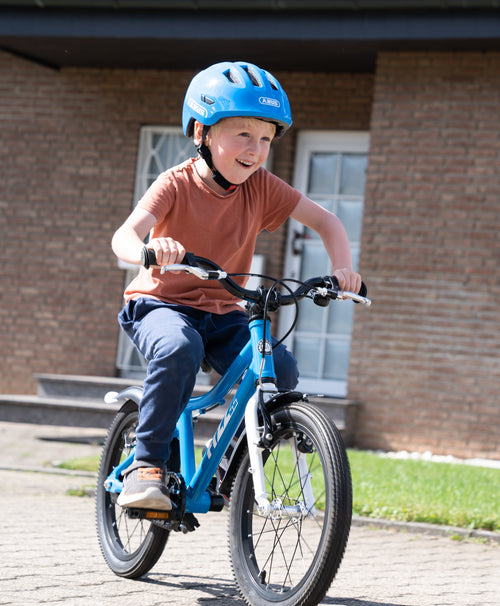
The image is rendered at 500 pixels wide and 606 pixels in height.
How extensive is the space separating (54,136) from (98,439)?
13.9ft

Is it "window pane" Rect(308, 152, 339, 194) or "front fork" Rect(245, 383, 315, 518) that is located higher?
"window pane" Rect(308, 152, 339, 194)

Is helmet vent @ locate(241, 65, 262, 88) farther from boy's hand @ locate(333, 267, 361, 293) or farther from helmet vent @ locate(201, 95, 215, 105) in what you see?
boy's hand @ locate(333, 267, 361, 293)

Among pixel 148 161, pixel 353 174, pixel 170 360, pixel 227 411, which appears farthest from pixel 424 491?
pixel 148 161

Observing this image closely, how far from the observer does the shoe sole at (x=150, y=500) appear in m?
3.37

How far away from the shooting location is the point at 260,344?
3328 millimetres

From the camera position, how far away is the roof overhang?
9.25 metres

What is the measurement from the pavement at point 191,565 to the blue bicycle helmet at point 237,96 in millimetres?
1811

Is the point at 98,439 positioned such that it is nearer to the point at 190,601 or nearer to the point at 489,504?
the point at 489,504

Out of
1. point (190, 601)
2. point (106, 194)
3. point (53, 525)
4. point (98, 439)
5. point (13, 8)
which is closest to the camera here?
point (190, 601)

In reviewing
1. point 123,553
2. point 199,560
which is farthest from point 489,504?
point 123,553

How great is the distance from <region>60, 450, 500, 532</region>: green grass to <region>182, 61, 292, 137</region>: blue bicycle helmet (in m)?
3.12

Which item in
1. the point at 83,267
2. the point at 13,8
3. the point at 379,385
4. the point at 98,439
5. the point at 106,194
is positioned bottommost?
the point at 98,439

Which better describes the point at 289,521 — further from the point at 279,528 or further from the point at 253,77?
the point at 253,77

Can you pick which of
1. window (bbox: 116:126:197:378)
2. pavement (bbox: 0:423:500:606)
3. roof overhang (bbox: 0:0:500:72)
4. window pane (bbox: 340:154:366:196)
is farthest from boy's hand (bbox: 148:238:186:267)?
window (bbox: 116:126:197:378)
